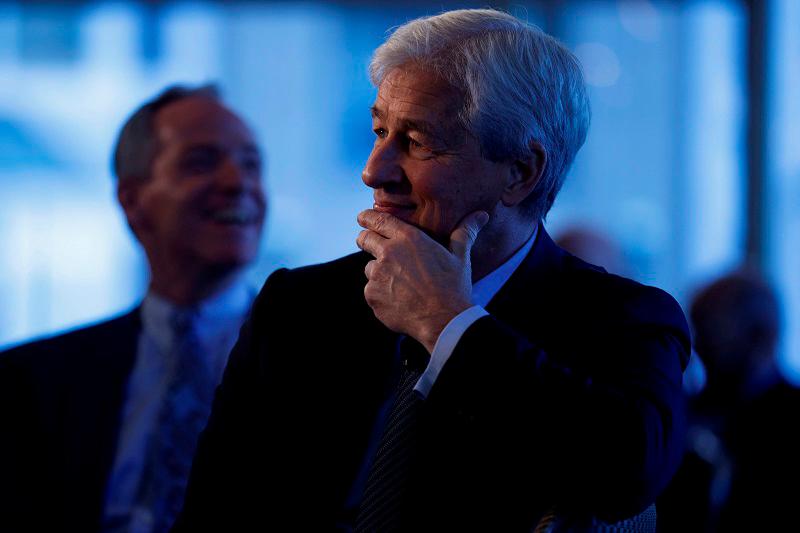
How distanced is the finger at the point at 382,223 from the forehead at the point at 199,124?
3.43 ft

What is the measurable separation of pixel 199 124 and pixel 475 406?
55.2 inches

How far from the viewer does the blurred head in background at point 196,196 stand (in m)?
2.40

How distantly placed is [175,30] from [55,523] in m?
4.13

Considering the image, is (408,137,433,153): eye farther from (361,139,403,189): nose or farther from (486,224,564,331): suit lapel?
(486,224,564,331): suit lapel

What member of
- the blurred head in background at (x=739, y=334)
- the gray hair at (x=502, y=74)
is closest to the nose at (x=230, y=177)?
the gray hair at (x=502, y=74)

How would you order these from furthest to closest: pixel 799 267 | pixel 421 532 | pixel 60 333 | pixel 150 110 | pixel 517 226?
pixel 799 267, pixel 150 110, pixel 60 333, pixel 517 226, pixel 421 532

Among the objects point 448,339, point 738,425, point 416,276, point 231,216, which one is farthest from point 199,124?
point 738,425

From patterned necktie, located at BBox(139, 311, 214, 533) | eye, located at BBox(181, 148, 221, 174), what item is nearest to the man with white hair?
patterned necktie, located at BBox(139, 311, 214, 533)

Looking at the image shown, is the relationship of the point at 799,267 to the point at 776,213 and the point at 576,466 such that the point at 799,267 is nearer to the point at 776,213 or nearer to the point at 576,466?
the point at 776,213

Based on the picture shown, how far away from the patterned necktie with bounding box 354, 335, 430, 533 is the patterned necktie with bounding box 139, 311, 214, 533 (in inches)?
28.8

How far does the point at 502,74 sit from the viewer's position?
1480mm

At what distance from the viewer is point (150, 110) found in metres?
2.54

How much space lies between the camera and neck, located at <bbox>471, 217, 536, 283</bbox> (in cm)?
156

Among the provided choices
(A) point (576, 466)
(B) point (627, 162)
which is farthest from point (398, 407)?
(B) point (627, 162)
